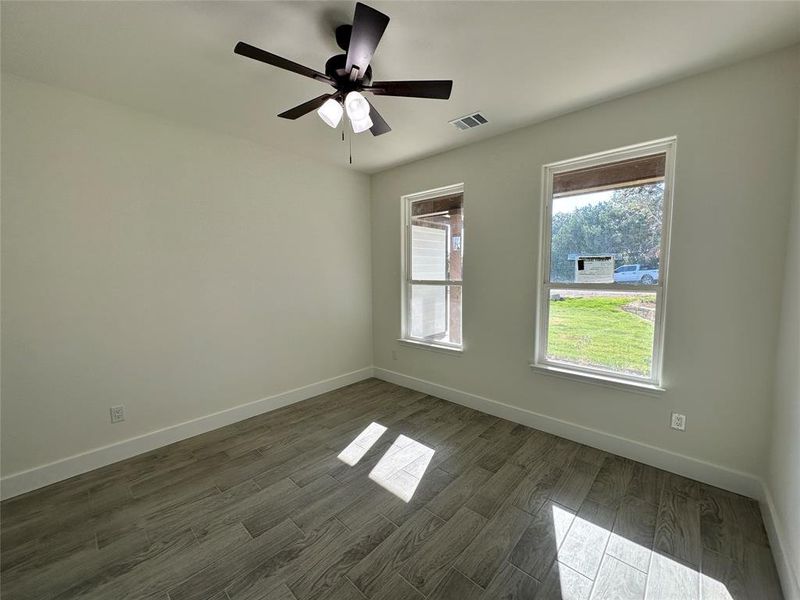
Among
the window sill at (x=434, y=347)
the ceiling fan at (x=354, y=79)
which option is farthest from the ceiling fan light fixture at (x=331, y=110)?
the window sill at (x=434, y=347)

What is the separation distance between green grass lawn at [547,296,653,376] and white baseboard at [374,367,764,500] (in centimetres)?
54

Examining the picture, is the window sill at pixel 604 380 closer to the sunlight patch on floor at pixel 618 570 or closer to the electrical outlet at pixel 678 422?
the electrical outlet at pixel 678 422

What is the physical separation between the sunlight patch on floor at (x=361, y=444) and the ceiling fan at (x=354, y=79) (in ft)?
7.53

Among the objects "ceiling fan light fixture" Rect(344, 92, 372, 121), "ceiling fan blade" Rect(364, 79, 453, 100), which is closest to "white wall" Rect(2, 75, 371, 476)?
"ceiling fan light fixture" Rect(344, 92, 372, 121)

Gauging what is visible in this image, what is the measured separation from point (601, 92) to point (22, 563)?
14.1 ft

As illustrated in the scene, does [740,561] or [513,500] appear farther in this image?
[513,500]

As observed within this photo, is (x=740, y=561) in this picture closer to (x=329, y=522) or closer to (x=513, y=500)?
(x=513, y=500)

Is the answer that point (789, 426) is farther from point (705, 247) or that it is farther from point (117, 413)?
point (117, 413)

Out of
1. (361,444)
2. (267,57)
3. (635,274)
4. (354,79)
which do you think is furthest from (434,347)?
(267,57)

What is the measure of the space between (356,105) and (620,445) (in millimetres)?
2932

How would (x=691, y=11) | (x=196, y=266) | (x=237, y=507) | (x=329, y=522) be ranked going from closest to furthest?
(x=691, y=11) → (x=329, y=522) → (x=237, y=507) → (x=196, y=266)

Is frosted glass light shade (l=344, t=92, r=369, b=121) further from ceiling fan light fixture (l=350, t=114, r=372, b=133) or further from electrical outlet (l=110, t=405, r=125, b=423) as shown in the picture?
electrical outlet (l=110, t=405, r=125, b=423)

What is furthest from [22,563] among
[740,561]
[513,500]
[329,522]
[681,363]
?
[681,363]

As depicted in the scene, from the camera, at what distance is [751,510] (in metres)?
1.87
